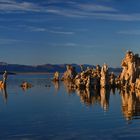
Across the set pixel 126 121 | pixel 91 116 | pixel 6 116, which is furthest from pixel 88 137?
pixel 6 116

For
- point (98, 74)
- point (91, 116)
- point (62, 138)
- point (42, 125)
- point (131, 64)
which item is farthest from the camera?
point (98, 74)

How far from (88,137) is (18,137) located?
21.3ft

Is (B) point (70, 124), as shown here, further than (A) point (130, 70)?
No

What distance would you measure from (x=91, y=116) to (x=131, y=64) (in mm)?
58599

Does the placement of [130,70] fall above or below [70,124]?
above

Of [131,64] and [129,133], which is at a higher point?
[131,64]

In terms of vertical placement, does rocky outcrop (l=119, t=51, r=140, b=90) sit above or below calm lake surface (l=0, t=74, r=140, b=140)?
above

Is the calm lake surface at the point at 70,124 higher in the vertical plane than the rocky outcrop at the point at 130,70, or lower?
lower

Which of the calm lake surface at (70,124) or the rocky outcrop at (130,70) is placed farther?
the rocky outcrop at (130,70)

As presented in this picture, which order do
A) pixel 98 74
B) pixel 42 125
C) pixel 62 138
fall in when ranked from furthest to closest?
1. pixel 98 74
2. pixel 42 125
3. pixel 62 138

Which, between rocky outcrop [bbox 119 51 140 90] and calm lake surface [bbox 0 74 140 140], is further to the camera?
rocky outcrop [bbox 119 51 140 90]

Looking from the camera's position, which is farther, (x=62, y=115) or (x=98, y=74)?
(x=98, y=74)

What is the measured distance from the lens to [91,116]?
53.7m

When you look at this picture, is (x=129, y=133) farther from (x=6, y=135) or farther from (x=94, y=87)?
(x=94, y=87)
